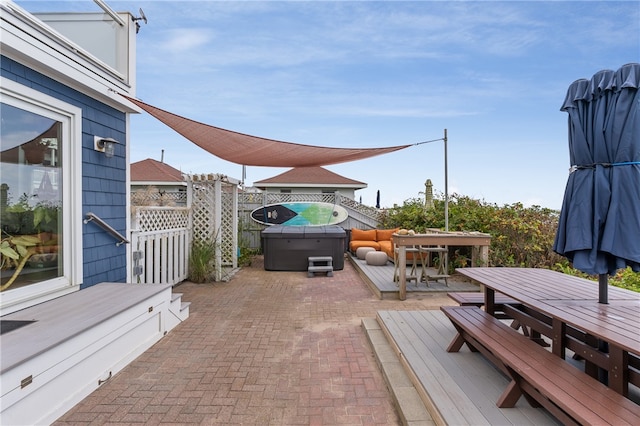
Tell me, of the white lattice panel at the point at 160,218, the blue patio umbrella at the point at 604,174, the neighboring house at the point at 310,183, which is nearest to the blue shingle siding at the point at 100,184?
the white lattice panel at the point at 160,218

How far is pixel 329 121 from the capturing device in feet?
37.3

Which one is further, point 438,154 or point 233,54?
point 233,54

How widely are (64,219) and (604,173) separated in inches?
189

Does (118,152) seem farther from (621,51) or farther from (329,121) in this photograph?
(621,51)

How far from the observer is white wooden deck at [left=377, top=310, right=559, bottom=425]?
1985mm

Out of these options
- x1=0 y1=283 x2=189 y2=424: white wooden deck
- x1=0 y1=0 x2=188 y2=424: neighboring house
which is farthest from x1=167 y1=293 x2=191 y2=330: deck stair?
x1=0 y1=283 x2=189 y2=424: white wooden deck

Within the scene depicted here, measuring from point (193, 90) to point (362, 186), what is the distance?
10.3 meters

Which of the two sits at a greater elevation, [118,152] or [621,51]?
[621,51]

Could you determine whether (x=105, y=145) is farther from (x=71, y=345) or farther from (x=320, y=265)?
(x=320, y=265)

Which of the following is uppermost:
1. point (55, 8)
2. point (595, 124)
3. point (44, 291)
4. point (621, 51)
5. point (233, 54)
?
point (233, 54)

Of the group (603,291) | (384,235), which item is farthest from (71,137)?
(384,235)

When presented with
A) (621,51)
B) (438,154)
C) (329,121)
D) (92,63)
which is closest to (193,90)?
(329,121)

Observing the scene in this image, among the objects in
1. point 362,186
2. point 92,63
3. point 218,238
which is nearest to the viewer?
point 92,63

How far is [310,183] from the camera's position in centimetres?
1753
